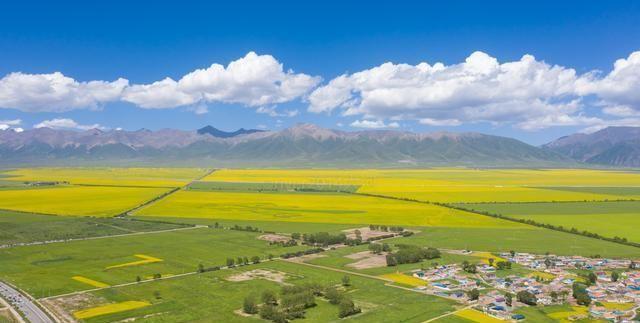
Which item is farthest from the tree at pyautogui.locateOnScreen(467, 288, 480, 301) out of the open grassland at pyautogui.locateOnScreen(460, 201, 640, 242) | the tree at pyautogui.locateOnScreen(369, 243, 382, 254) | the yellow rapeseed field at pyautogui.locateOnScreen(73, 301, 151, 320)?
the open grassland at pyautogui.locateOnScreen(460, 201, 640, 242)

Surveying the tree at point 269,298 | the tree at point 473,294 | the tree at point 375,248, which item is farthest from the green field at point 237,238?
the tree at point 473,294

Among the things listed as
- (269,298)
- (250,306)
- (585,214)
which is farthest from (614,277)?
(585,214)

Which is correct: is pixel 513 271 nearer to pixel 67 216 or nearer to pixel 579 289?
pixel 579 289

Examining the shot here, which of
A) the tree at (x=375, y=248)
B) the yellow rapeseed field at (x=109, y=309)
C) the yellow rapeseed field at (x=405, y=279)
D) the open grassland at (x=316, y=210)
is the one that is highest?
the open grassland at (x=316, y=210)

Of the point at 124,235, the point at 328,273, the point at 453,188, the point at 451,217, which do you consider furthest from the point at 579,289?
the point at 453,188

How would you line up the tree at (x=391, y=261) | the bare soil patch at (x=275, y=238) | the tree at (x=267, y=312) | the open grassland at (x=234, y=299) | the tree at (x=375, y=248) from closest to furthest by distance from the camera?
1. the tree at (x=267, y=312)
2. the open grassland at (x=234, y=299)
3. the tree at (x=391, y=261)
4. the tree at (x=375, y=248)
5. the bare soil patch at (x=275, y=238)

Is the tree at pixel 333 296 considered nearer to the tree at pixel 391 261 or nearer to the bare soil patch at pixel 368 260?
the bare soil patch at pixel 368 260
